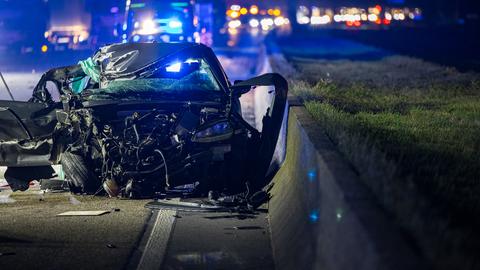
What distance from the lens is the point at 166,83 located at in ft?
33.9

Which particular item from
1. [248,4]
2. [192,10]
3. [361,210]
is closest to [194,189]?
[361,210]

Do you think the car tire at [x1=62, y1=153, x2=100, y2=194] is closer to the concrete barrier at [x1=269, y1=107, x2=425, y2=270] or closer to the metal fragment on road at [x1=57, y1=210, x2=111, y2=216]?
the metal fragment on road at [x1=57, y1=210, x2=111, y2=216]

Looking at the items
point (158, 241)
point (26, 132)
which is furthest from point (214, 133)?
point (26, 132)

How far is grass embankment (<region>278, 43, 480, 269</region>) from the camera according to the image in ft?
15.1

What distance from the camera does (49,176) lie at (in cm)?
1026

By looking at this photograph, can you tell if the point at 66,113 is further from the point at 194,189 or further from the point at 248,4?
the point at 248,4

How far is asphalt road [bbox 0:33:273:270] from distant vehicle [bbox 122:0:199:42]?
840 inches

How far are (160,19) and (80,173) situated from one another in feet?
72.4

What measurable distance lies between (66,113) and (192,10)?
902 inches

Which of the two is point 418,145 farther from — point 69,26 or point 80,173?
point 69,26

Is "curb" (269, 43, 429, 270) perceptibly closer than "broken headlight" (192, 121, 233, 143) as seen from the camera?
Yes

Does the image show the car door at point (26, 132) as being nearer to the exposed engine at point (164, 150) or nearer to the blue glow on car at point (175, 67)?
the exposed engine at point (164, 150)

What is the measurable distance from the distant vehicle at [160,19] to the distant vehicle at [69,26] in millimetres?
10123

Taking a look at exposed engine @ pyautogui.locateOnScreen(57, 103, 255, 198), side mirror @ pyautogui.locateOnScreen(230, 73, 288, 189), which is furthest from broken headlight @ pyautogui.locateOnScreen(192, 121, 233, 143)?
side mirror @ pyautogui.locateOnScreen(230, 73, 288, 189)
